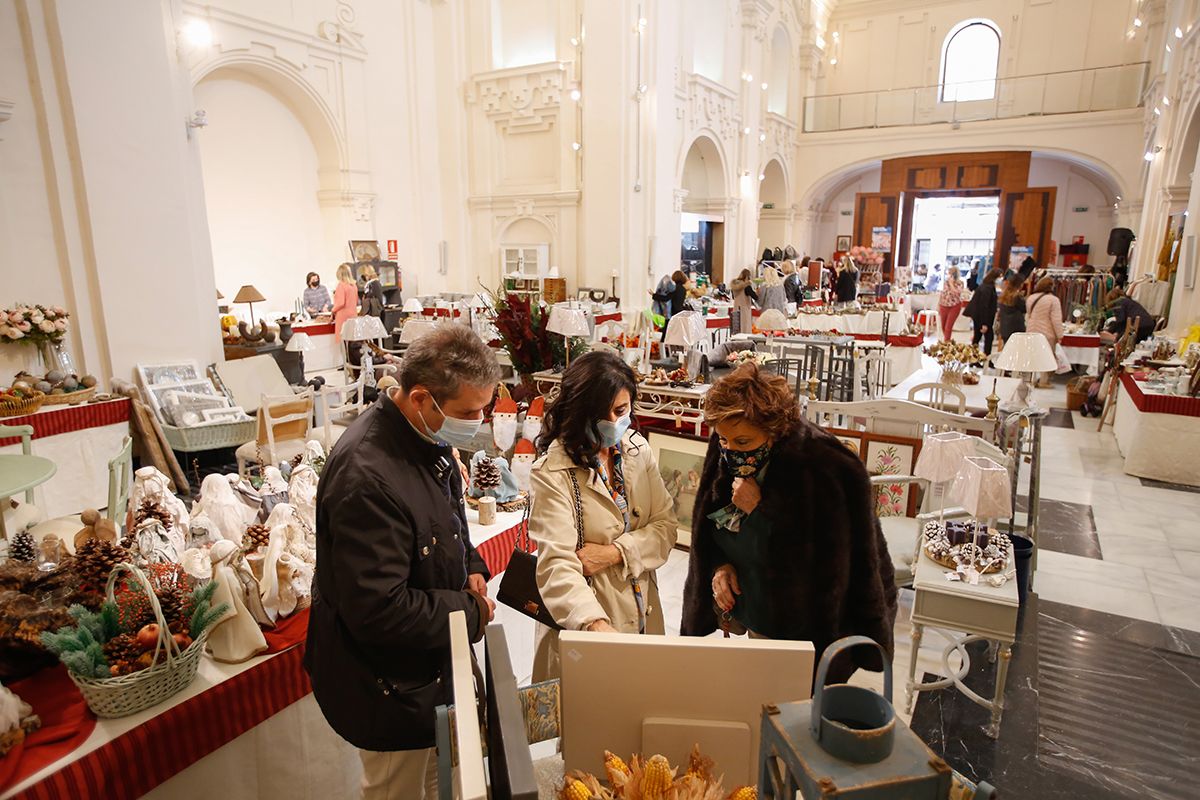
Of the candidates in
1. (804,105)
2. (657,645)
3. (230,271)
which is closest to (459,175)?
(230,271)

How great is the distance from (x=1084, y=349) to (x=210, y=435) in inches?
447

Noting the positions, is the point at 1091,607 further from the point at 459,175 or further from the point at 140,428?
the point at 459,175

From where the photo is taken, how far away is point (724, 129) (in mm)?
15797

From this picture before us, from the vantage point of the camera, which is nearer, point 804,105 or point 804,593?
point 804,593

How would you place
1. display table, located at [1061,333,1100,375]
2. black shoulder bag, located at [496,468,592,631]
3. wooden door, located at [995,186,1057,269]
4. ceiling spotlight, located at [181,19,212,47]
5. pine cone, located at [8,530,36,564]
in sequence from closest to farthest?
black shoulder bag, located at [496,468,592,631], pine cone, located at [8,530,36,564], ceiling spotlight, located at [181,19,212,47], display table, located at [1061,333,1100,375], wooden door, located at [995,186,1057,269]

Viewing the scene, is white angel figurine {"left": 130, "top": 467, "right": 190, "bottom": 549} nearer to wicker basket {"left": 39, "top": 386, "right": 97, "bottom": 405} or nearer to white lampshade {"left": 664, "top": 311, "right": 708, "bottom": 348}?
wicker basket {"left": 39, "top": 386, "right": 97, "bottom": 405}

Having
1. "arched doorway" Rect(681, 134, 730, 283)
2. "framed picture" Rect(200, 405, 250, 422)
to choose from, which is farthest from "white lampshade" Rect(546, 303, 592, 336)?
"arched doorway" Rect(681, 134, 730, 283)

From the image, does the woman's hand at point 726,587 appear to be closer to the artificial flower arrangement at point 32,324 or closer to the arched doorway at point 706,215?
the artificial flower arrangement at point 32,324

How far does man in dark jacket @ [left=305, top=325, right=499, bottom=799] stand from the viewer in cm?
154

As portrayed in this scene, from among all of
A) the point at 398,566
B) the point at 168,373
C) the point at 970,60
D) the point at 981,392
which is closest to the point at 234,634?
the point at 398,566

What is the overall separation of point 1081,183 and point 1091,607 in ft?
64.7

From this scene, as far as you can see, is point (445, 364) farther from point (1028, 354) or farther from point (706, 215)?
point (706, 215)

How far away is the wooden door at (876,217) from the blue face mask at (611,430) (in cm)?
2017

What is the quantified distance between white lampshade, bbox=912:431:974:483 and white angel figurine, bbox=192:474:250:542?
2.89 metres
